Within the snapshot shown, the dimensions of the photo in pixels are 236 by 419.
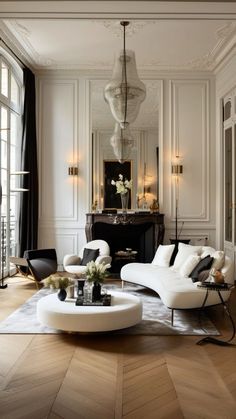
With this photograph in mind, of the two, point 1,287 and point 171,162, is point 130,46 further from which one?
point 1,287

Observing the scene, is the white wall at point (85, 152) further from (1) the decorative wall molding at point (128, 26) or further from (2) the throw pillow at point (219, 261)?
(2) the throw pillow at point (219, 261)

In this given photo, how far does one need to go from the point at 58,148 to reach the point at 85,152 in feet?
1.71

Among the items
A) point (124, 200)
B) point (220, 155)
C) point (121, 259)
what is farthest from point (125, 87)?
point (121, 259)

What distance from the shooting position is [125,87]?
488cm

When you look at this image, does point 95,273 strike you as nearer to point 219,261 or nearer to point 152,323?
point 152,323

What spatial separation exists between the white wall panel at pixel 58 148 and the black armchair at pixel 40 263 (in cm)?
140

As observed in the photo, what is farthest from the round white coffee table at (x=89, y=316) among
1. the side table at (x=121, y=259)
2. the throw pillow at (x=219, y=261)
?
the side table at (x=121, y=259)

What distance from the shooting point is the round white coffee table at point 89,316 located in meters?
3.80

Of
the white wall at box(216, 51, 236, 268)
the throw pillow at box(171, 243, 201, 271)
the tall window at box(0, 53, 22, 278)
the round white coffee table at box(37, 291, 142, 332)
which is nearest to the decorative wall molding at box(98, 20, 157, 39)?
the tall window at box(0, 53, 22, 278)

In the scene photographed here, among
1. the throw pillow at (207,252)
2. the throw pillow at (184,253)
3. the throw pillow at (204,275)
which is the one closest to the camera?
the throw pillow at (204,275)

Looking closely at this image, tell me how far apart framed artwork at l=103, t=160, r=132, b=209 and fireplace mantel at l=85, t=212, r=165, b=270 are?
0.46m

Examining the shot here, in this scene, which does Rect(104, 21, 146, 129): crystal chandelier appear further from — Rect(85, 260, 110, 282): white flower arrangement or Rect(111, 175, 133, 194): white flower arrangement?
Rect(111, 175, 133, 194): white flower arrangement

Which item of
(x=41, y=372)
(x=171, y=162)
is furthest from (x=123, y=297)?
(x=171, y=162)

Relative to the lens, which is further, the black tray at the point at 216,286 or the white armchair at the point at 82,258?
the white armchair at the point at 82,258
